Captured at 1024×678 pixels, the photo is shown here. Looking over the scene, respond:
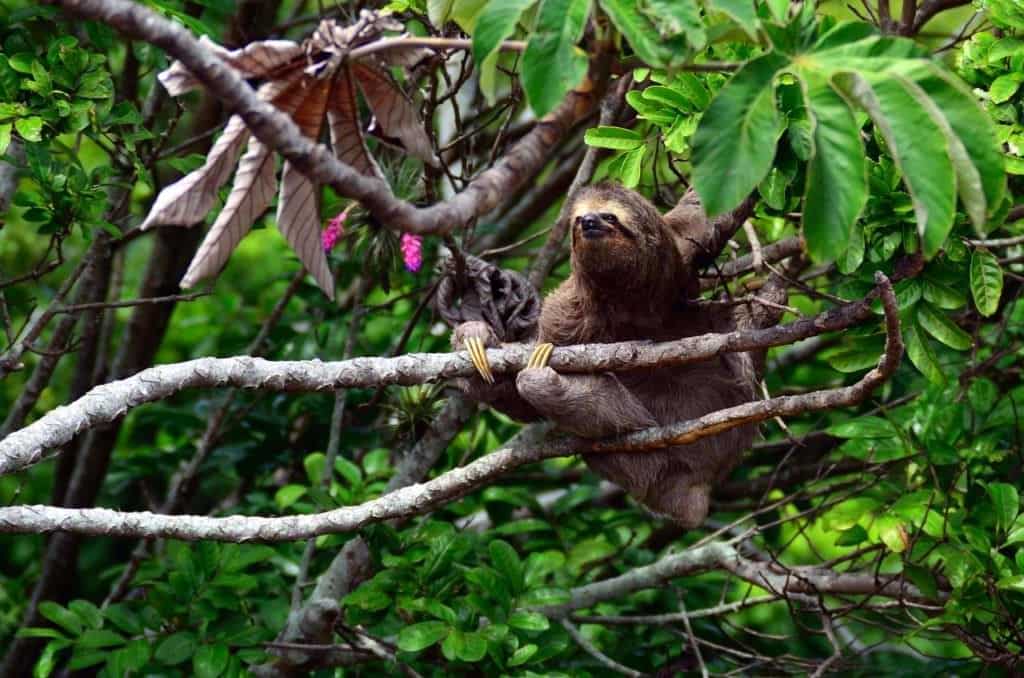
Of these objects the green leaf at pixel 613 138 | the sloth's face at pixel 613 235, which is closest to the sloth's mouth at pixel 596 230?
the sloth's face at pixel 613 235

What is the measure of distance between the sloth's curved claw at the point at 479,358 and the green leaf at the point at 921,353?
147 cm

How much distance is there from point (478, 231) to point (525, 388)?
2.06 meters

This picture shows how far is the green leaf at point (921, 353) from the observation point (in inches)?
165

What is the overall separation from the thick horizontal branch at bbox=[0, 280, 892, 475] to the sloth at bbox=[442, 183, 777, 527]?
1.64 ft

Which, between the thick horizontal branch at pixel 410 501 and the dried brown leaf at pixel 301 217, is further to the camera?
the thick horizontal branch at pixel 410 501

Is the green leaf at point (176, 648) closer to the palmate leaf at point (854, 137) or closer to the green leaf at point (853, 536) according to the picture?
the green leaf at point (853, 536)

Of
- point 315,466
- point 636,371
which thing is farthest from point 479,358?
point 315,466

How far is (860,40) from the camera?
273 centimetres

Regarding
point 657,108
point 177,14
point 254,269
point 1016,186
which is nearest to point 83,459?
point 254,269

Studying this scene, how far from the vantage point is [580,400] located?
4.75 metres

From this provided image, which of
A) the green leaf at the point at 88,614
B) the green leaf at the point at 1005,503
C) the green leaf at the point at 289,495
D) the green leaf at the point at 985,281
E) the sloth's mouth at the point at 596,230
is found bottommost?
the green leaf at the point at 289,495

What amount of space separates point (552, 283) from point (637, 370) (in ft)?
6.83

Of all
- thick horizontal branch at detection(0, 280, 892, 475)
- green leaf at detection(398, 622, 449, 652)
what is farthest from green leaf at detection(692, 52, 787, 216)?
green leaf at detection(398, 622, 449, 652)

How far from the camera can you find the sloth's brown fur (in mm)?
4832
